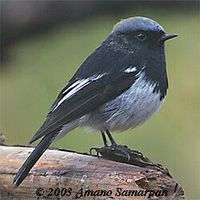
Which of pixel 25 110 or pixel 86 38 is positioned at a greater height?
pixel 86 38

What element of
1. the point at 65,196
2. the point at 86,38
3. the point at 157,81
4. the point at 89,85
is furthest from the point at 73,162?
the point at 86,38

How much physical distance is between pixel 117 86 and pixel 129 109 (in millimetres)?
148

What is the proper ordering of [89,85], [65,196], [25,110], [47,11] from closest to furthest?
[65,196], [89,85], [47,11], [25,110]

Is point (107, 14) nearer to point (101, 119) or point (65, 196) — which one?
point (101, 119)

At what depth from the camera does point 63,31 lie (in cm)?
662

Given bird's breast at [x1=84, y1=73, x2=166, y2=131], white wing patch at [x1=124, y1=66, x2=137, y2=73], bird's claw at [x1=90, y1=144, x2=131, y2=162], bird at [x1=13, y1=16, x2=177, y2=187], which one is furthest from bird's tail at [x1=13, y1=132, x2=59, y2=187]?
white wing patch at [x1=124, y1=66, x2=137, y2=73]

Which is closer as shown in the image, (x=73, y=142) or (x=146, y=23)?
(x=146, y=23)

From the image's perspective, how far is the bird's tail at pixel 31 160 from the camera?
12.7ft

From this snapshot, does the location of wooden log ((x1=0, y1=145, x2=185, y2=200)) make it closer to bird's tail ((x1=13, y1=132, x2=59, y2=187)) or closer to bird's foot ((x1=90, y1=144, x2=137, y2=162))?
A: bird's tail ((x1=13, y1=132, x2=59, y2=187))

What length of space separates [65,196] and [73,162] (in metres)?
0.21

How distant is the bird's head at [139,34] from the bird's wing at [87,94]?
26 cm

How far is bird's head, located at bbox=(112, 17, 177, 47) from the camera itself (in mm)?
4680

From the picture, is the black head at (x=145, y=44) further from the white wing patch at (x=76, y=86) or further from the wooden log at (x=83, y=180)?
the wooden log at (x=83, y=180)

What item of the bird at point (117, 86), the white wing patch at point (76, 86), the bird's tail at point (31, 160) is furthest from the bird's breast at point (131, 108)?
the bird's tail at point (31, 160)
